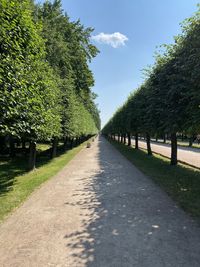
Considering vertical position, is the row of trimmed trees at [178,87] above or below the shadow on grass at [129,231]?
above

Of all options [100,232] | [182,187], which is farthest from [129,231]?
[182,187]

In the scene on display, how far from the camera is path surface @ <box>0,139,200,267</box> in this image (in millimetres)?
5227

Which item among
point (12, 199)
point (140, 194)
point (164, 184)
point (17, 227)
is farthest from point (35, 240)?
point (164, 184)

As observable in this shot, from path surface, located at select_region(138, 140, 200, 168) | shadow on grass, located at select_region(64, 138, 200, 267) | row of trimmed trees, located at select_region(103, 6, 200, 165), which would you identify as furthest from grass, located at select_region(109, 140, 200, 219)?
path surface, located at select_region(138, 140, 200, 168)

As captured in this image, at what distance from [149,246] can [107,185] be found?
6.70 metres

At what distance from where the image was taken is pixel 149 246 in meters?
5.78

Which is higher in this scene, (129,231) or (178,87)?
(178,87)

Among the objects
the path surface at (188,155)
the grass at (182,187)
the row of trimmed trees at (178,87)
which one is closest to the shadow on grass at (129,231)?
the grass at (182,187)

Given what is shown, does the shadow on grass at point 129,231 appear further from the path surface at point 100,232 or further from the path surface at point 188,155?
the path surface at point 188,155

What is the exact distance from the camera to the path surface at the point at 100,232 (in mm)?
5227

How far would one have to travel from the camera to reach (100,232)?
6.64 meters

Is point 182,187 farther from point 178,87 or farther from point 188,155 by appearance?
point 188,155

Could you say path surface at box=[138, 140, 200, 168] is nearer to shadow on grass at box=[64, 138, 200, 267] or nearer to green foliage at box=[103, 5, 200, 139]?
green foliage at box=[103, 5, 200, 139]

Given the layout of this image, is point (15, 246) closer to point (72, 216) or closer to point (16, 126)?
point (72, 216)
